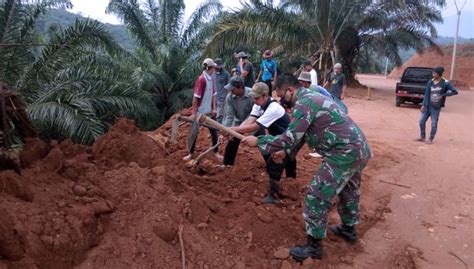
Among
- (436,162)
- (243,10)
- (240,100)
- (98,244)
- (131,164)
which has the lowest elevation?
(436,162)

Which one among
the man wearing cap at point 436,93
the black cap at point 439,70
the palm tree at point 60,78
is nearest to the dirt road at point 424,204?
the man wearing cap at point 436,93

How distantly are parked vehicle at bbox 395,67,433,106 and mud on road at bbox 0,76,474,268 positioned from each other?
32.6ft

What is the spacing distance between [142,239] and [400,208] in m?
3.21

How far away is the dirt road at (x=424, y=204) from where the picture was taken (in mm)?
3887

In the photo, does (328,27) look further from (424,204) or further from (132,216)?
(132,216)

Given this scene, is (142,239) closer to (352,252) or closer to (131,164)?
(131,164)

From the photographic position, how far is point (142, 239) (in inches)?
128

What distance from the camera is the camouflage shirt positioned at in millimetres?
3436

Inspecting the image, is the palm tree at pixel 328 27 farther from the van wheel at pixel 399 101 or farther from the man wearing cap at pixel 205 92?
the man wearing cap at pixel 205 92

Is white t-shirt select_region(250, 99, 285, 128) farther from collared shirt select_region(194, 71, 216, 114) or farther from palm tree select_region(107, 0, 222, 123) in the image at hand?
palm tree select_region(107, 0, 222, 123)

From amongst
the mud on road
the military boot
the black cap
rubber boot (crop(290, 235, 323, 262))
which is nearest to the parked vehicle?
the black cap

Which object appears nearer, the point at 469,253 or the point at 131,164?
the point at 469,253

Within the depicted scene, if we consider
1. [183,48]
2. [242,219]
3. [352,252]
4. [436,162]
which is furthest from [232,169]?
[183,48]

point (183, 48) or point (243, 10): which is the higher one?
point (243, 10)
